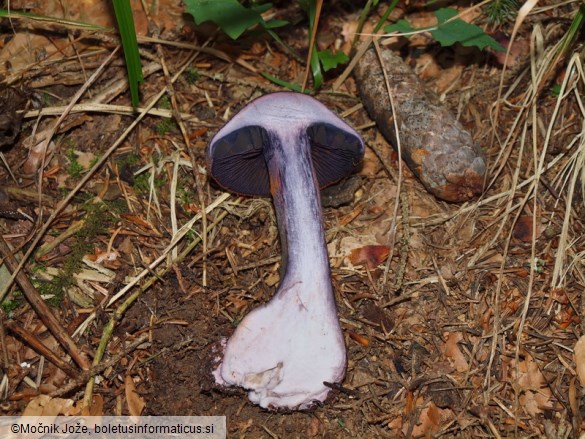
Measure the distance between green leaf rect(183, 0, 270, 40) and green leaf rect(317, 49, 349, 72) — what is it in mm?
381

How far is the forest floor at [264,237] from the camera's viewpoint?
2355mm

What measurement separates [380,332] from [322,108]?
0.95m

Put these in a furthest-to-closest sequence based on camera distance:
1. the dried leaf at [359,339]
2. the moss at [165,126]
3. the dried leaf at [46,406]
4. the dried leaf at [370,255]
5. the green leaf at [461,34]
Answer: the moss at [165,126]
the green leaf at [461,34]
the dried leaf at [370,255]
the dried leaf at [359,339]
the dried leaf at [46,406]

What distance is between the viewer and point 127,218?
2.71m

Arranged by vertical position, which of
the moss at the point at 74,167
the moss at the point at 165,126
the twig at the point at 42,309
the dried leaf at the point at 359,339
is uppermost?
the moss at the point at 165,126

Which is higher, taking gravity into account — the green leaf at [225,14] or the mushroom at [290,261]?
the green leaf at [225,14]

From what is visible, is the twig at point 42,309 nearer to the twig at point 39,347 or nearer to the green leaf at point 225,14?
the twig at point 39,347

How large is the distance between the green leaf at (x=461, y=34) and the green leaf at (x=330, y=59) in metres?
0.44

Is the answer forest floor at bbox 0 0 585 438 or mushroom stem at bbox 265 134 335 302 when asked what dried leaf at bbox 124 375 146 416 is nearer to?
forest floor at bbox 0 0 585 438

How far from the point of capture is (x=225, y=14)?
2.72 metres

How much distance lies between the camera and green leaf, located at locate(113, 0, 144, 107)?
236 cm

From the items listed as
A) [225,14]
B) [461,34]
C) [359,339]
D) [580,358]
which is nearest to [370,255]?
[359,339]

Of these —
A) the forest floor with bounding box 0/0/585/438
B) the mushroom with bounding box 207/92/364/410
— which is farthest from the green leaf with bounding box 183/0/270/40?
the mushroom with bounding box 207/92/364/410

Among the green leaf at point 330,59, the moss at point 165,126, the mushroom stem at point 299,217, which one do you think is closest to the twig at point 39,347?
the mushroom stem at point 299,217
